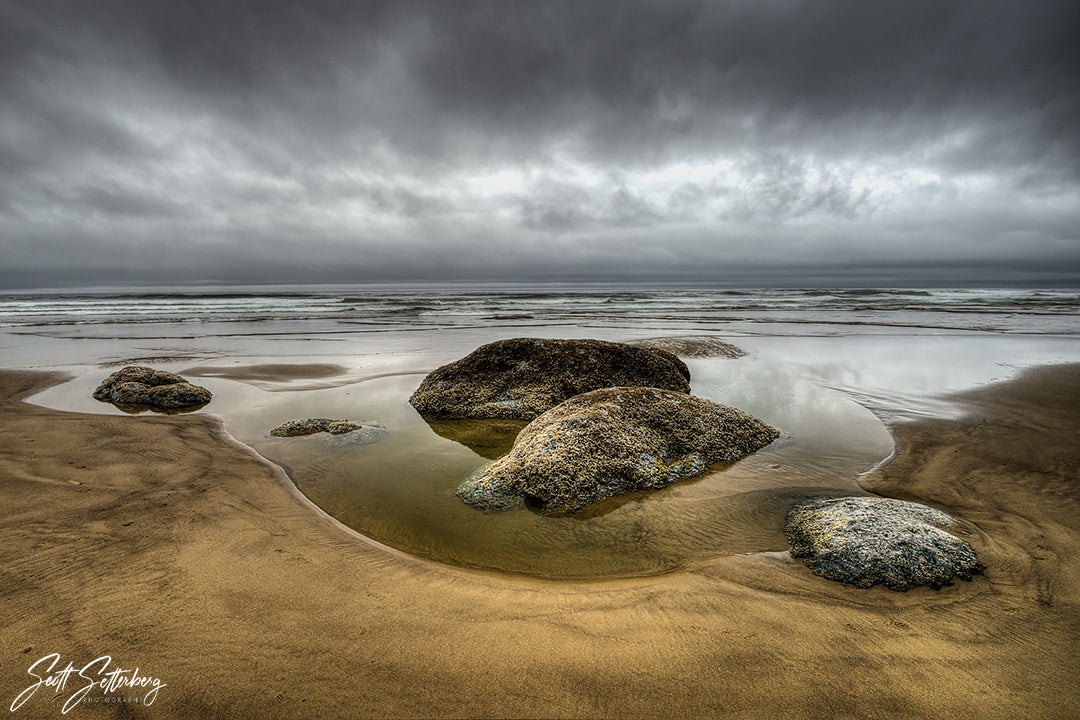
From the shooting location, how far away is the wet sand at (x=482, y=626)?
2.51m

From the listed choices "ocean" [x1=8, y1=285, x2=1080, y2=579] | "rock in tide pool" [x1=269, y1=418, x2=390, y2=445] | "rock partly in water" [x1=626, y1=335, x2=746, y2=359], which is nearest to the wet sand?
"ocean" [x1=8, y1=285, x2=1080, y2=579]

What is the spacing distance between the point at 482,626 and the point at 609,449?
2.80 metres

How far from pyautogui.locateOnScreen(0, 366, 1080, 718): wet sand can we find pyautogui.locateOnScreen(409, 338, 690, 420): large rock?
3.99 metres

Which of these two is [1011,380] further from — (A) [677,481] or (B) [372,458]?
(B) [372,458]

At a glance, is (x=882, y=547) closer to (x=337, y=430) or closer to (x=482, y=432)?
(x=482, y=432)

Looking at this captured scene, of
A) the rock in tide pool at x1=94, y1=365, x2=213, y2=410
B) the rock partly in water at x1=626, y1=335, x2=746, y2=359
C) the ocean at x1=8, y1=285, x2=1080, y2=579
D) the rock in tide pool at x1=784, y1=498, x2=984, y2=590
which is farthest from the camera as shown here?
the rock partly in water at x1=626, y1=335, x2=746, y2=359

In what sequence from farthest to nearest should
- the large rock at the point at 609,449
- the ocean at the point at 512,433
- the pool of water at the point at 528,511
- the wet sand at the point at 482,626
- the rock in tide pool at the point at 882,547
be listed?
1. the large rock at the point at 609,449
2. the ocean at the point at 512,433
3. the pool of water at the point at 528,511
4. the rock in tide pool at the point at 882,547
5. the wet sand at the point at 482,626

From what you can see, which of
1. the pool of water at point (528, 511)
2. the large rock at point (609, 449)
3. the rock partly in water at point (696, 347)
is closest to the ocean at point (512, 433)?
the pool of water at point (528, 511)

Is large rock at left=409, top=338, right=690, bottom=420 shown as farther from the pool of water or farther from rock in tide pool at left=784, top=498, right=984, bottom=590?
rock in tide pool at left=784, top=498, right=984, bottom=590

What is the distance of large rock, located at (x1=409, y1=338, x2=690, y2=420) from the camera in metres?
8.55

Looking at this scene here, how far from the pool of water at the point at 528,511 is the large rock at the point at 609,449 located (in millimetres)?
186

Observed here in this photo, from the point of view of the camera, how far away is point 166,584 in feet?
11.4

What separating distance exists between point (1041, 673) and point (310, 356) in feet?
56.4

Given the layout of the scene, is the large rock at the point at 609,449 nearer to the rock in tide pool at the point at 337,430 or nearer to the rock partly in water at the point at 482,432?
the rock partly in water at the point at 482,432
